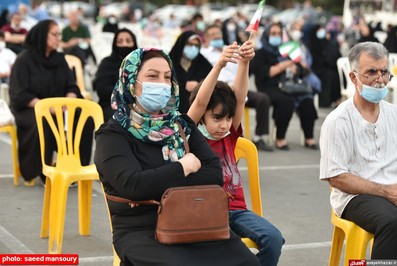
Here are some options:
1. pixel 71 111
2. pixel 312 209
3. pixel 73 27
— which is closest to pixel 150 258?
pixel 71 111

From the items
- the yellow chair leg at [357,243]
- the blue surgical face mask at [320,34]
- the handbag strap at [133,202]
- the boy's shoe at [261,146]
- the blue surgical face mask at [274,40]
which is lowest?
the boy's shoe at [261,146]

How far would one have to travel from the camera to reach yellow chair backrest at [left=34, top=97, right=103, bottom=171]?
23.7ft

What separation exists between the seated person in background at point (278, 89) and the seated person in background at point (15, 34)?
4.12 m

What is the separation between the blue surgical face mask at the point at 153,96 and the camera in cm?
464

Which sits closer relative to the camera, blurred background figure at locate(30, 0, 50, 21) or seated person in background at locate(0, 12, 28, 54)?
seated person in background at locate(0, 12, 28, 54)

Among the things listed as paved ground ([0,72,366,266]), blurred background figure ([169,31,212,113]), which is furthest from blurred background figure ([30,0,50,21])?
blurred background figure ([169,31,212,113])

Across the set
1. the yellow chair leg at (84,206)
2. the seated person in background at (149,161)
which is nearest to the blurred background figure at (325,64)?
the yellow chair leg at (84,206)

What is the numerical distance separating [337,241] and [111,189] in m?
1.69

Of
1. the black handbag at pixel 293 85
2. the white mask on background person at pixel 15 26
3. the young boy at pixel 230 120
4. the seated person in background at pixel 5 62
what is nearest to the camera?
the young boy at pixel 230 120

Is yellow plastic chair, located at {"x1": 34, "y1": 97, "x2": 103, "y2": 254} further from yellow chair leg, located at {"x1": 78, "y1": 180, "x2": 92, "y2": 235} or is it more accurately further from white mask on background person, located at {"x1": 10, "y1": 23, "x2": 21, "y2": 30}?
white mask on background person, located at {"x1": 10, "y1": 23, "x2": 21, "y2": 30}

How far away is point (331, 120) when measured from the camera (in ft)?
17.7

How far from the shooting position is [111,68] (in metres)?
9.30

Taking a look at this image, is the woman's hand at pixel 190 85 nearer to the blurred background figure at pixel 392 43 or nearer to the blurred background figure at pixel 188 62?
the blurred background figure at pixel 188 62

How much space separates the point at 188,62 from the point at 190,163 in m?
5.46
